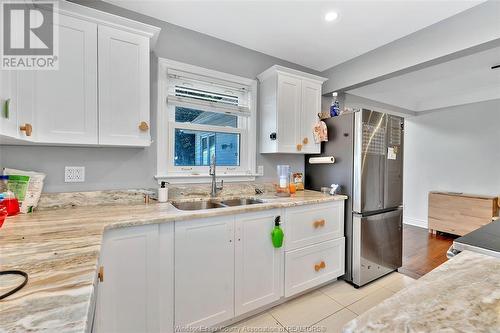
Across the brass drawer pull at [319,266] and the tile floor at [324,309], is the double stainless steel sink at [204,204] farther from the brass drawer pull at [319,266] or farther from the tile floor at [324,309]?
the tile floor at [324,309]

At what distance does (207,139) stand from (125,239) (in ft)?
4.25

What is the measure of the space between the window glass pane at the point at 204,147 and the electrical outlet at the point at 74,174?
0.73 meters

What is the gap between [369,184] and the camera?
7.54ft

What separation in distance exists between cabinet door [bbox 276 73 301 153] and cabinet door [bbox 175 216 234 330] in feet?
3.70

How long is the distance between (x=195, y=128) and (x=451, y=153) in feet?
15.1

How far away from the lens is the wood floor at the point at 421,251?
272cm

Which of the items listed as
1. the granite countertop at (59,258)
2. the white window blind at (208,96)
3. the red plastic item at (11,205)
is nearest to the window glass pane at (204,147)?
the white window blind at (208,96)

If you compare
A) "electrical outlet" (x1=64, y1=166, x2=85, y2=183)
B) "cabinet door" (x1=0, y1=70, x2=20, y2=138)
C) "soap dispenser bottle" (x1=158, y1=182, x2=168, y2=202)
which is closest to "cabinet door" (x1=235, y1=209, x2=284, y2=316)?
"soap dispenser bottle" (x1=158, y1=182, x2=168, y2=202)

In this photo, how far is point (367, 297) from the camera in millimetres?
2148

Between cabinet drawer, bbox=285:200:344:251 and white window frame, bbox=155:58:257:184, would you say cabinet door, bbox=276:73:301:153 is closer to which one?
white window frame, bbox=155:58:257:184

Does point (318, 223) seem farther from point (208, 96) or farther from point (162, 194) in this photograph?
point (208, 96)

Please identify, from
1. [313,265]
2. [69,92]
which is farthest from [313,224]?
[69,92]

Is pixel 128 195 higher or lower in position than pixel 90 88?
lower

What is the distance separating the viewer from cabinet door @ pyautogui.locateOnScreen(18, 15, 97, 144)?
139cm
